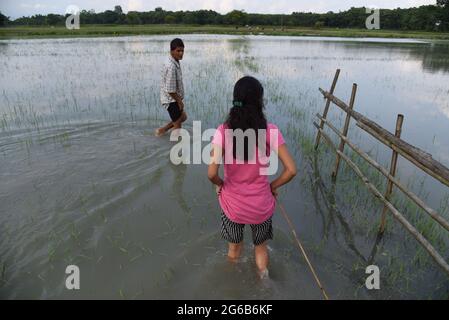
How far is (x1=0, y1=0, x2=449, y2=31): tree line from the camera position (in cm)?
5588

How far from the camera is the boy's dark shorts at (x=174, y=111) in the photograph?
5686 mm

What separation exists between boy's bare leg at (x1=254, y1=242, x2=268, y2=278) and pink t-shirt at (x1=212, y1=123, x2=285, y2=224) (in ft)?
1.32

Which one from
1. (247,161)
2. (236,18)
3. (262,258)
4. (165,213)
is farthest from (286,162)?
(236,18)

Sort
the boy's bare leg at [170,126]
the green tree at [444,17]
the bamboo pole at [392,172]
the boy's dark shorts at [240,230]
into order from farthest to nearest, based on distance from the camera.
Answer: the green tree at [444,17], the boy's bare leg at [170,126], the bamboo pole at [392,172], the boy's dark shorts at [240,230]

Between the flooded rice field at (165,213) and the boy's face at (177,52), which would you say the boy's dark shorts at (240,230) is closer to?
the flooded rice field at (165,213)

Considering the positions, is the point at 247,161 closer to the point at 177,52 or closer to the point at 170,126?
the point at 177,52

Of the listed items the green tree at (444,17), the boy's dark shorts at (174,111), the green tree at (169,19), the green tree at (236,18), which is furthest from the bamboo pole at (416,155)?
the green tree at (236,18)

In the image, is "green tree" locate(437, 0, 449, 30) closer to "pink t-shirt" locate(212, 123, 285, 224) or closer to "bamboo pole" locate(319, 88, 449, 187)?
"bamboo pole" locate(319, 88, 449, 187)

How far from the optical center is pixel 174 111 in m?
5.77

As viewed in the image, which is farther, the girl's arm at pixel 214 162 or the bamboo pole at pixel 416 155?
the bamboo pole at pixel 416 155

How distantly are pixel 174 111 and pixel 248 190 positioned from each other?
3.79 m

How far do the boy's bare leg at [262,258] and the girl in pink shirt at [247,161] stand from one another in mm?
79

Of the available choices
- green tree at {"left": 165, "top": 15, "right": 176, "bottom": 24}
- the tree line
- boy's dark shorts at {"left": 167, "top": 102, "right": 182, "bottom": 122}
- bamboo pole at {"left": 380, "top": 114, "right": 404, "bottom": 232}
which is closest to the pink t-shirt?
bamboo pole at {"left": 380, "top": 114, "right": 404, "bottom": 232}
